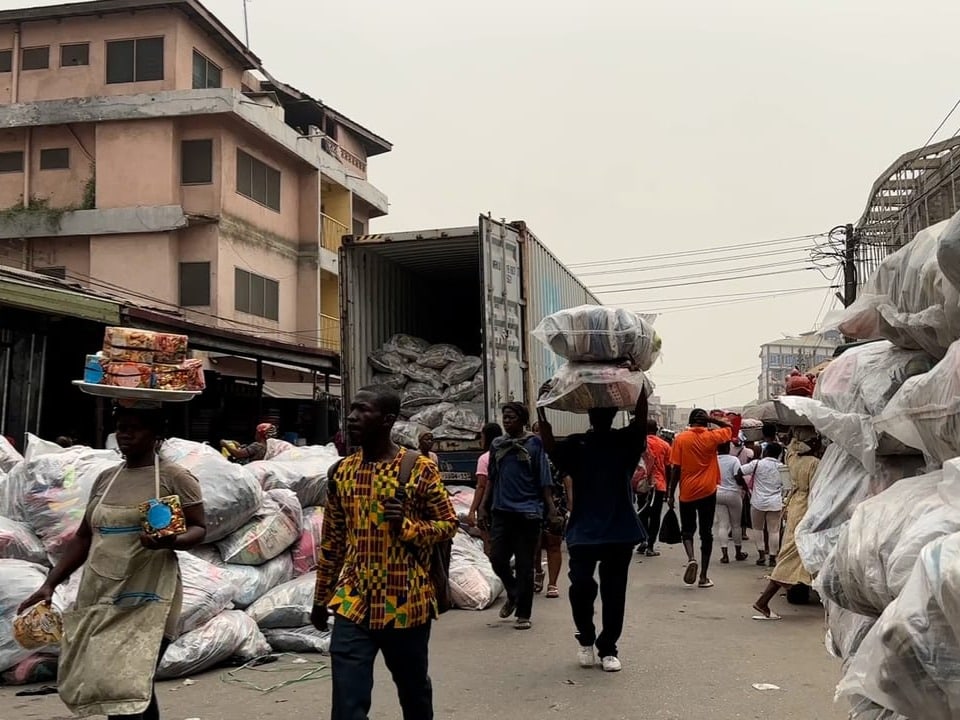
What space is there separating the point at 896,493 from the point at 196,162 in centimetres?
2426

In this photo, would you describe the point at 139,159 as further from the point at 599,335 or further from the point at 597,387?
the point at 597,387

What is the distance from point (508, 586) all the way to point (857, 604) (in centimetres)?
535

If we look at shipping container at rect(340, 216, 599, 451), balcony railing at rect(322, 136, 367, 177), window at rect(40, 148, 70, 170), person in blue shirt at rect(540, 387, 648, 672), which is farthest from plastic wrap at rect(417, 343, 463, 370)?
balcony railing at rect(322, 136, 367, 177)

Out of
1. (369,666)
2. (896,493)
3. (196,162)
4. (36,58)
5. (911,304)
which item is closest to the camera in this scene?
(896,493)

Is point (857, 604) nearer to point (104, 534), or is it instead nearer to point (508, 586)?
point (104, 534)

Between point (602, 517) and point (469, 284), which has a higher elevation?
point (469, 284)

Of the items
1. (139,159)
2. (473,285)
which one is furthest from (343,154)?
(473,285)

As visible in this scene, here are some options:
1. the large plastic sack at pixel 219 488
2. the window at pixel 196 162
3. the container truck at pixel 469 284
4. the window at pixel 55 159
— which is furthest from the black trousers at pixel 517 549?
the window at pixel 55 159

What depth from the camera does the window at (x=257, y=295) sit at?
83.0 ft

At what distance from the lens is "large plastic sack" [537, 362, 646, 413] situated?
18.1ft

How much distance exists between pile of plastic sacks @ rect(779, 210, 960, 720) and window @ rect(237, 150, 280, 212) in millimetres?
23277

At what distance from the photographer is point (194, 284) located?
2455 cm

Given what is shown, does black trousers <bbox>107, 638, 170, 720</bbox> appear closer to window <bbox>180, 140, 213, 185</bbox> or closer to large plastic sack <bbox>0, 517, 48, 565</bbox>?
large plastic sack <bbox>0, 517, 48, 565</bbox>

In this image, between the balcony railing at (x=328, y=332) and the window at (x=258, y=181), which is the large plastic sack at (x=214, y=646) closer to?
the window at (x=258, y=181)
